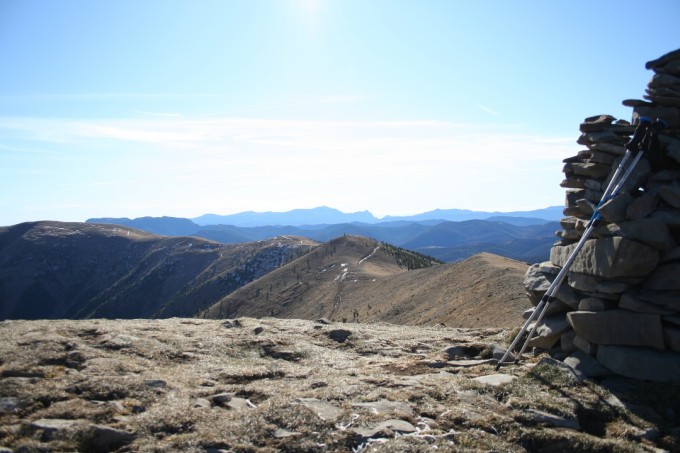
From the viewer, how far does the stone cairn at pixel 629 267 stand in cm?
1273

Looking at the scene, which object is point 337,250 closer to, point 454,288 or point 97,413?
point 454,288

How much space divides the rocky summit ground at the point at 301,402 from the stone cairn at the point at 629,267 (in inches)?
32.6

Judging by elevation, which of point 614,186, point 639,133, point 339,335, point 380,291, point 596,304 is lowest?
point 380,291

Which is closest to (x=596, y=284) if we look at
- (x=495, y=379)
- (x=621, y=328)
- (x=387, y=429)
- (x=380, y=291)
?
(x=621, y=328)

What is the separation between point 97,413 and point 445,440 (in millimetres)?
7284

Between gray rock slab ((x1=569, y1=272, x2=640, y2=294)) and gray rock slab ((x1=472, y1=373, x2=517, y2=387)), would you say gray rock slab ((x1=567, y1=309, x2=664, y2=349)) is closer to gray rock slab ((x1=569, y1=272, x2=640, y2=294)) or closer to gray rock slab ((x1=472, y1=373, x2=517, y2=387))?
gray rock slab ((x1=569, y1=272, x2=640, y2=294))

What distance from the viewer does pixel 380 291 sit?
80.2 meters

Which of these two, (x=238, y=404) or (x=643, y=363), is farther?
(x=643, y=363)

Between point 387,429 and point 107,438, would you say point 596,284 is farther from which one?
point 107,438

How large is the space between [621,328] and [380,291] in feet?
222

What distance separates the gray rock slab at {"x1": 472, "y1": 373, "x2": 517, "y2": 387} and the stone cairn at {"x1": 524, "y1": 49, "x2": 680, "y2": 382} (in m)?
2.01

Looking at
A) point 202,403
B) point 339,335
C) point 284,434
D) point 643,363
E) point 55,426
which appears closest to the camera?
point 55,426

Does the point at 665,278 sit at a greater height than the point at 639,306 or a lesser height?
greater

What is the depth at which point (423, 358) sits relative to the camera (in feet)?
53.5
